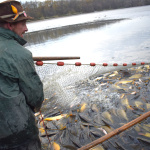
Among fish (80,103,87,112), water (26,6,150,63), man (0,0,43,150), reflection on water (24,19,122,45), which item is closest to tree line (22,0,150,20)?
reflection on water (24,19,122,45)

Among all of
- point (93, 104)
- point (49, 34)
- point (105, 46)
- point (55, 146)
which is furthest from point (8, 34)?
point (49, 34)

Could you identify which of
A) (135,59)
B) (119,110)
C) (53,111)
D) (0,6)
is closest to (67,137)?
(53,111)

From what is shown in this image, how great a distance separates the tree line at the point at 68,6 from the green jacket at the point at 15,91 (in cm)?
7067

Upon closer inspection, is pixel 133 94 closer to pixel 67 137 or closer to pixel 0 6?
pixel 67 137

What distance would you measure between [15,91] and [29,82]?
192 mm

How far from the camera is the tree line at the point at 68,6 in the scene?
228 ft

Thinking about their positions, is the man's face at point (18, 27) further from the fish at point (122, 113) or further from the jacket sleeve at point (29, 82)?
the fish at point (122, 113)

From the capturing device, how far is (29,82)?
1782 mm

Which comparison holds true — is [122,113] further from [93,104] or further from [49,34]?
[49,34]

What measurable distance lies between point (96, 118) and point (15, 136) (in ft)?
7.48

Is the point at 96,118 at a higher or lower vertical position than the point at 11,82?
lower

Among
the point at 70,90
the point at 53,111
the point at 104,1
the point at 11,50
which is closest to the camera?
the point at 11,50

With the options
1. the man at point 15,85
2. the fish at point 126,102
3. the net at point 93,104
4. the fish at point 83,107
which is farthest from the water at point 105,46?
the man at point 15,85

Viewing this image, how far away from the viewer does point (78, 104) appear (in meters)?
4.36
